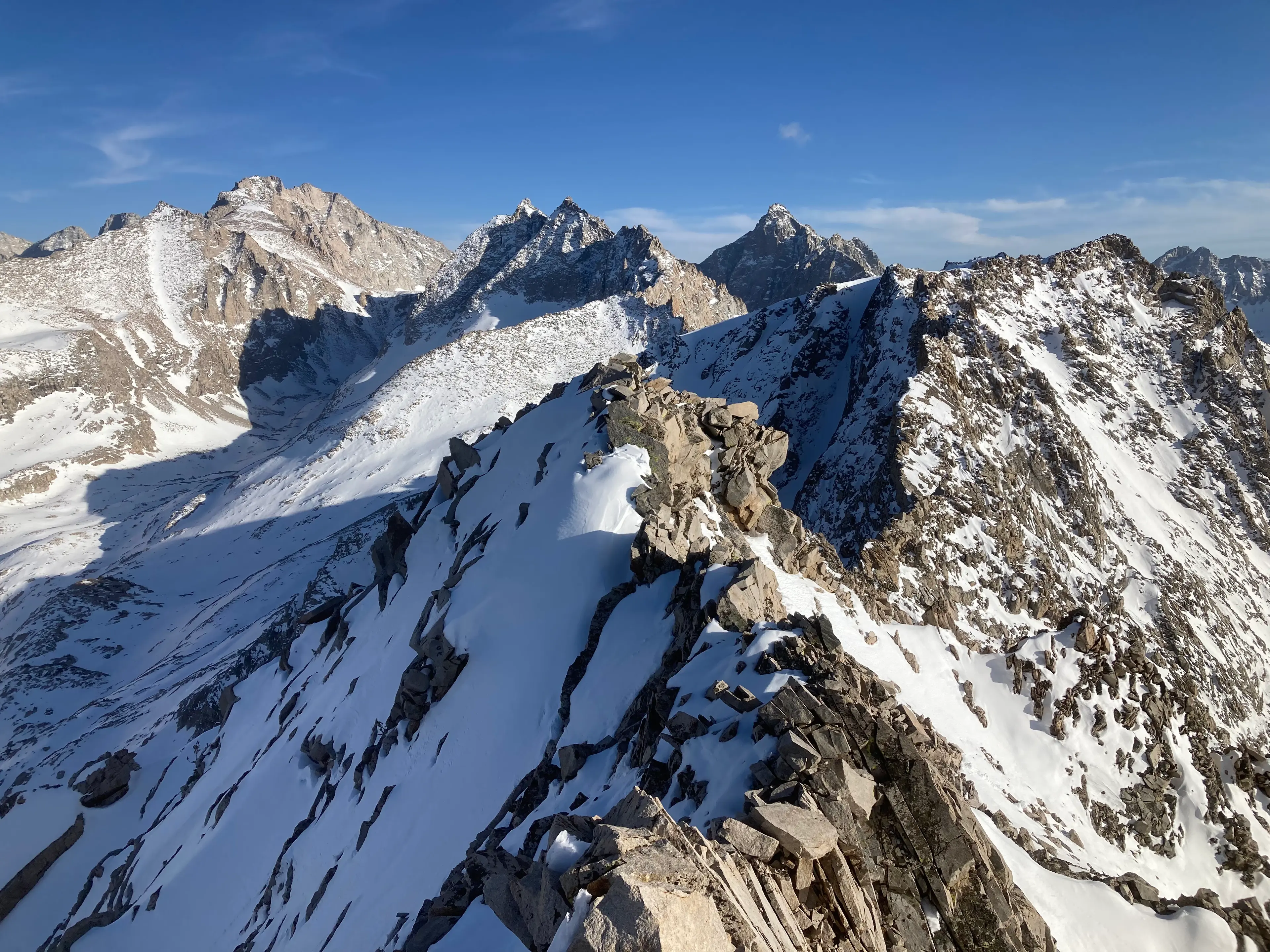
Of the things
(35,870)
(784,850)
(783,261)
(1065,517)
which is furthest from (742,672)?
(783,261)

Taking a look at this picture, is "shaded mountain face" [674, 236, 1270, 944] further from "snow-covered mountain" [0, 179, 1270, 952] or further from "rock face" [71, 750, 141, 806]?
"rock face" [71, 750, 141, 806]

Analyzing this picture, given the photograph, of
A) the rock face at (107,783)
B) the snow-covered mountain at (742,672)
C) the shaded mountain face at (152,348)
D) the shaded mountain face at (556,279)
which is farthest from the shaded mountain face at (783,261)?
the rock face at (107,783)

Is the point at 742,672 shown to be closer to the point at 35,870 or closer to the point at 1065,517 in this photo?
the point at 1065,517

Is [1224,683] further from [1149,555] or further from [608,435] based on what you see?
[608,435]

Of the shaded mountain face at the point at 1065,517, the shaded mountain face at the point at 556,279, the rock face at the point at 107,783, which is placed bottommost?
the rock face at the point at 107,783

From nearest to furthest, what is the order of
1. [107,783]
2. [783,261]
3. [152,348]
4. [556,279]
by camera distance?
[107,783]
[556,279]
[152,348]
[783,261]

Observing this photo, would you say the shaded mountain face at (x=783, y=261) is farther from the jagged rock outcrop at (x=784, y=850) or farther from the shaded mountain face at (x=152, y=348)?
the jagged rock outcrop at (x=784, y=850)

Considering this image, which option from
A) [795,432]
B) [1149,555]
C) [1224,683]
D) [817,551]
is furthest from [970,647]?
[795,432]
